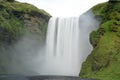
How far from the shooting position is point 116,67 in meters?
73.0

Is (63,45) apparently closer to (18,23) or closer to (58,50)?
(58,50)

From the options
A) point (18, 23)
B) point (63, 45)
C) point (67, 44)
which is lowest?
point (63, 45)

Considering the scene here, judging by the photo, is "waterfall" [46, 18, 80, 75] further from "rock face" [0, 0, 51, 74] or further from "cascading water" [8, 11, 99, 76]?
"rock face" [0, 0, 51, 74]

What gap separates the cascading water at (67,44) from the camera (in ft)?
382

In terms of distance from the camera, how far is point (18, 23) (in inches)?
5030

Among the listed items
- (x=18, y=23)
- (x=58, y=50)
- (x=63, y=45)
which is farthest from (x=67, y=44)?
(x=18, y=23)

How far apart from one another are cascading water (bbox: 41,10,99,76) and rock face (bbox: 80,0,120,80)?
21.0m

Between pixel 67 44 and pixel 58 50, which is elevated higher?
pixel 67 44

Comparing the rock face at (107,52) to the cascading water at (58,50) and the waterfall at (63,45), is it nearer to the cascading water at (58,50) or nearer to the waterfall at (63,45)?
the cascading water at (58,50)

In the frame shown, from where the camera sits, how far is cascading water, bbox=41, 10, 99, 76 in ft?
382

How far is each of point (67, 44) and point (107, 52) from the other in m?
41.0

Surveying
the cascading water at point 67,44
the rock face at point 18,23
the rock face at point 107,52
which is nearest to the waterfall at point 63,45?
the cascading water at point 67,44

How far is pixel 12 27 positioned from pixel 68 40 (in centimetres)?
2316

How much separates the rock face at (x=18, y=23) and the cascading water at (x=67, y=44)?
16.9 ft
